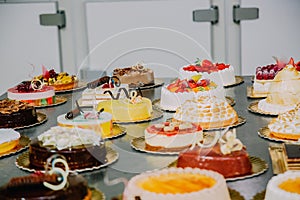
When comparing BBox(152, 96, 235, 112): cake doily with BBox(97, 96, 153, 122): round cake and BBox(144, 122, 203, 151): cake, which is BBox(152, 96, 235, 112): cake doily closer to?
BBox(97, 96, 153, 122): round cake

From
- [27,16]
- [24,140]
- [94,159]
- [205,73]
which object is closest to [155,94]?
[205,73]

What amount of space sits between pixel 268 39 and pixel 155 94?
166cm

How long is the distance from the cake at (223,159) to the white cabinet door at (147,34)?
3.05 meters

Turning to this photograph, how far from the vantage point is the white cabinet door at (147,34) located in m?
5.79

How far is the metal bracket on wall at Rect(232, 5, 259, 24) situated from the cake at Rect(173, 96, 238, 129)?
2.14 metres

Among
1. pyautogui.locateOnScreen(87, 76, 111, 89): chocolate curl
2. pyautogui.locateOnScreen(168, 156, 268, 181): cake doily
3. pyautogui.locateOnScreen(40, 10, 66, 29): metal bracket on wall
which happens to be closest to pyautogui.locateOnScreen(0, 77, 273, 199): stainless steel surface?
pyautogui.locateOnScreen(168, 156, 268, 181): cake doily

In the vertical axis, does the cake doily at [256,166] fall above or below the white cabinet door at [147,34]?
below

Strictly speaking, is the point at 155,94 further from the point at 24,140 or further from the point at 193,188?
the point at 193,188

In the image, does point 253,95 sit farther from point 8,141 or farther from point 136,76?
point 8,141

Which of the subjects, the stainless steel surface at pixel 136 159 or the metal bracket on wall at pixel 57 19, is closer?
the stainless steel surface at pixel 136 159

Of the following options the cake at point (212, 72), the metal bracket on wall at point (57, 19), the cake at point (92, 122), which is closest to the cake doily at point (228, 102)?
the cake at point (212, 72)

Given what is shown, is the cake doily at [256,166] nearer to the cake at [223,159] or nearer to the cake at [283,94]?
the cake at [223,159]

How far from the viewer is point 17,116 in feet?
12.3

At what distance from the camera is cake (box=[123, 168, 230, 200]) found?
226 centimetres
